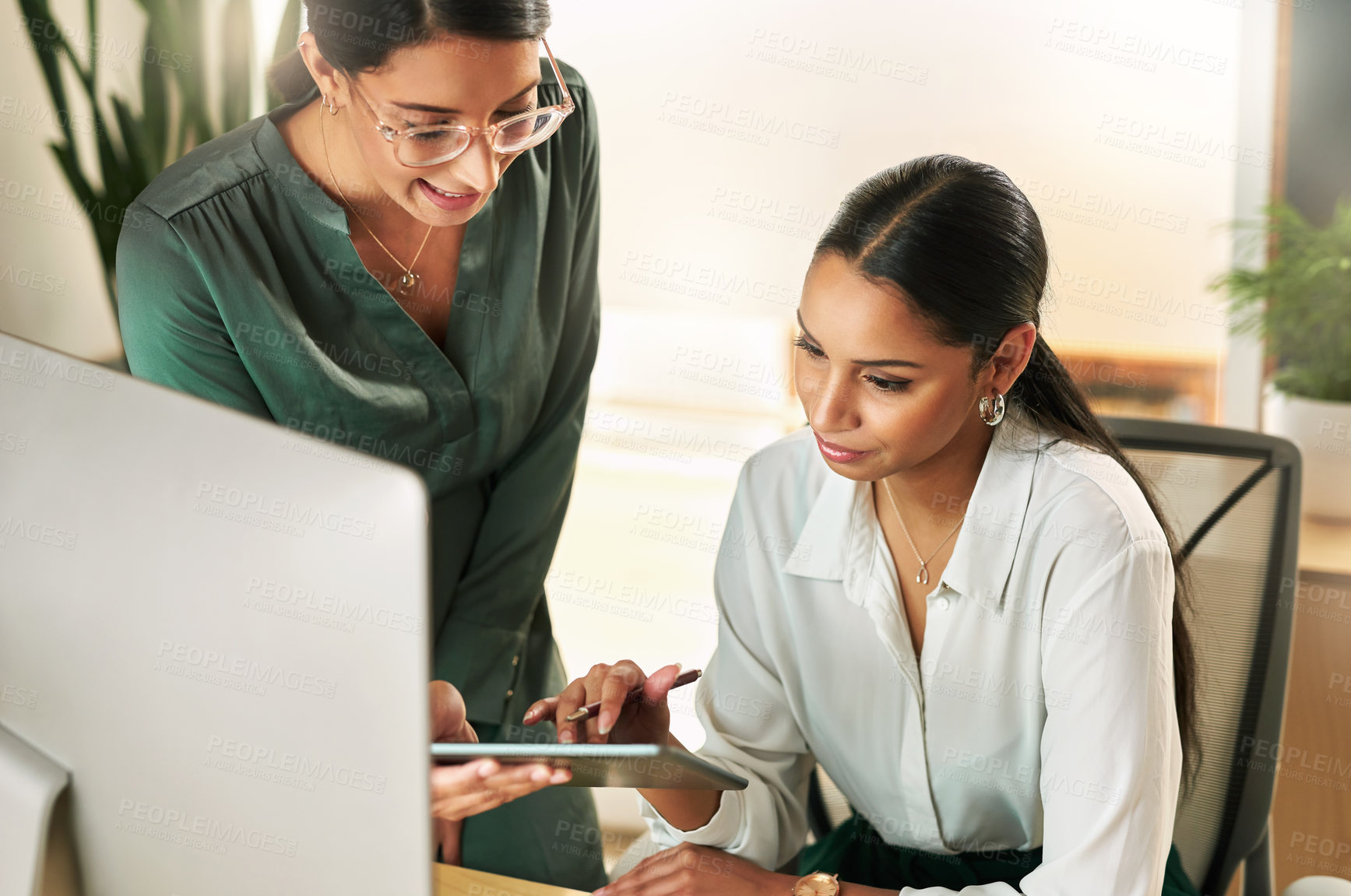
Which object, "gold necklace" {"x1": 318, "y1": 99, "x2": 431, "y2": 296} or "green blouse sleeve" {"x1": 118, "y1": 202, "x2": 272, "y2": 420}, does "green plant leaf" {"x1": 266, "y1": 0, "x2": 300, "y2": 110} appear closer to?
"gold necklace" {"x1": 318, "y1": 99, "x2": 431, "y2": 296}

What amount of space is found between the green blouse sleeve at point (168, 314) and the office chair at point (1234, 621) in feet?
3.10

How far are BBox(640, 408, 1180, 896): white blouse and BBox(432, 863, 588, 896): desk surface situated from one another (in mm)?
182

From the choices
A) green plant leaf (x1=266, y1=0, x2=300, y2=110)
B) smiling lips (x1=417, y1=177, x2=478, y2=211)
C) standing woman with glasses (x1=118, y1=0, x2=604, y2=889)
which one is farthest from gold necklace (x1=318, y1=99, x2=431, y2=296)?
green plant leaf (x1=266, y1=0, x2=300, y2=110)

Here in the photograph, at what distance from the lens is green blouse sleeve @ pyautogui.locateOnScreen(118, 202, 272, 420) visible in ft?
3.32

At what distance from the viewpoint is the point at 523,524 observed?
127 cm

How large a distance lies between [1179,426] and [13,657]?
1.14 metres

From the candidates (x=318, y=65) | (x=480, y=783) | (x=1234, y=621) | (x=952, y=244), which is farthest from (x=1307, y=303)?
(x=480, y=783)

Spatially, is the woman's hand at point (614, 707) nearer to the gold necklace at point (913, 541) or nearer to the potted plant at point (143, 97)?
the gold necklace at point (913, 541)

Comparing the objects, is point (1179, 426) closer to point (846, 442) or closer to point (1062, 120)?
point (846, 442)

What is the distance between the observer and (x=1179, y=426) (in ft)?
4.01

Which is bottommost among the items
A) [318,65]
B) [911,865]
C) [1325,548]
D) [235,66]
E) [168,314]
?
[911,865]

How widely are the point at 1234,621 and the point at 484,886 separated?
0.84m

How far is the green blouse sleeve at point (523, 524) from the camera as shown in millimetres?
1255

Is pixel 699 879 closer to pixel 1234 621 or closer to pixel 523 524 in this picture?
pixel 523 524
